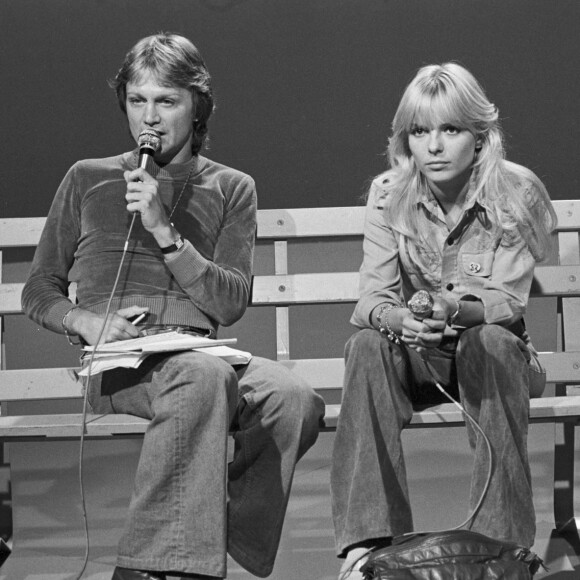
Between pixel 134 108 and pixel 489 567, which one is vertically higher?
pixel 134 108

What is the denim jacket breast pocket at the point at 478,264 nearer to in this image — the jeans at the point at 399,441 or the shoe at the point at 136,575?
the jeans at the point at 399,441

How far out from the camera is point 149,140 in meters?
2.82

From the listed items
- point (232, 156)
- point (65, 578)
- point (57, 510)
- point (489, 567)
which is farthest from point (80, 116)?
point (489, 567)

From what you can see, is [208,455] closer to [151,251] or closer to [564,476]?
[151,251]

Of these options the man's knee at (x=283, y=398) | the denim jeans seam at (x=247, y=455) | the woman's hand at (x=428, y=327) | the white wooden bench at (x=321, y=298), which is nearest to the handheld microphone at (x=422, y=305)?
the woman's hand at (x=428, y=327)

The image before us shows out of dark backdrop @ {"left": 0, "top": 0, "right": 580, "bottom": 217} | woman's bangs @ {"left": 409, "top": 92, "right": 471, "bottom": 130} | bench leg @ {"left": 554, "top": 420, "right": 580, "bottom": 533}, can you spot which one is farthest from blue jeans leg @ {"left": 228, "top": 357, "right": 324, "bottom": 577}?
dark backdrop @ {"left": 0, "top": 0, "right": 580, "bottom": 217}

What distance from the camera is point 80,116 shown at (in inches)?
164

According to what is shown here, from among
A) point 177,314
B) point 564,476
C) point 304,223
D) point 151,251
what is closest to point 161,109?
point 151,251

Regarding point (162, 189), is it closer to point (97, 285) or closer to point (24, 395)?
point (97, 285)

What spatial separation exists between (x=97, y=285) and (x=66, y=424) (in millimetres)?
391

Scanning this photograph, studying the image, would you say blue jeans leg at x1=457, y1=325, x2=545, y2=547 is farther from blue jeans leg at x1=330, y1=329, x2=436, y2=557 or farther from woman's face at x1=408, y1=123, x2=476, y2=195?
woman's face at x1=408, y1=123, x2=476, y2=195

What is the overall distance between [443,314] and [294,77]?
1861 millimetres

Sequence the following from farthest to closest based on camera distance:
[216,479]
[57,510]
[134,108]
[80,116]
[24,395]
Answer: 1. [80,116]
2. [57,510]
3. [24,395]
4. [134,108]
5. [216,479]

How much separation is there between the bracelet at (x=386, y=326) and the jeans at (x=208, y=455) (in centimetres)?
25
